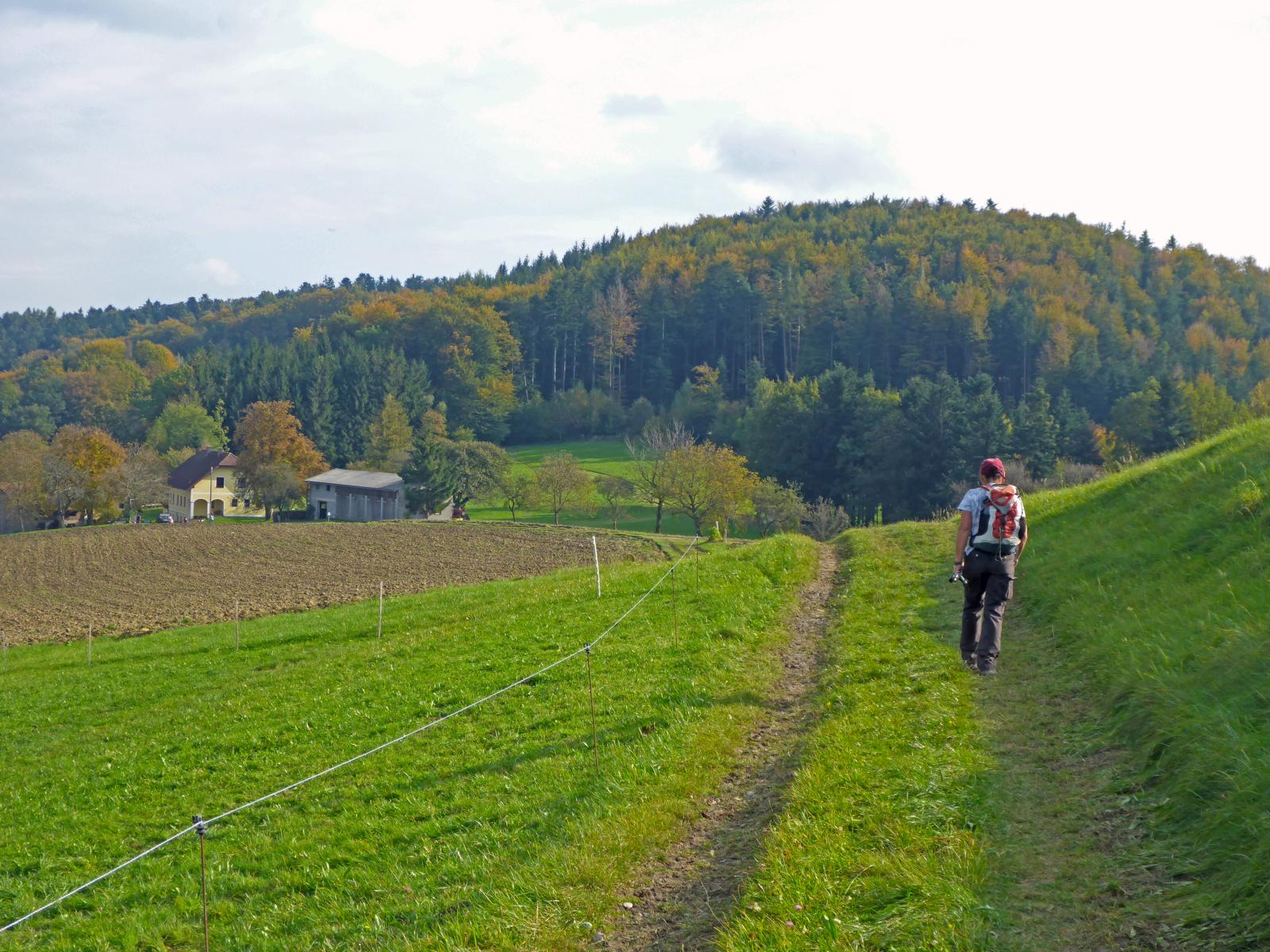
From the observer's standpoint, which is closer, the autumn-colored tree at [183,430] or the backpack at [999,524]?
the backpack at [999,524]

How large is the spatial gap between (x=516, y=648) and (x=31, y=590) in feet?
148

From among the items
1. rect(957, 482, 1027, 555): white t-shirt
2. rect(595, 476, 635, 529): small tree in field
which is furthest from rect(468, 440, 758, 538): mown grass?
rect(957, 482, 1027, 555): white t-shirt

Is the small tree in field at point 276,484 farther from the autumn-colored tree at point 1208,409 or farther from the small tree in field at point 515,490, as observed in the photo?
the autumn-colored tree at point 1208,409

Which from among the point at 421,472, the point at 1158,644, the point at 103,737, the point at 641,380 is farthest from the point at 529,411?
the point at 1158,644

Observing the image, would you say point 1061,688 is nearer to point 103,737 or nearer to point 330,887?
point 330,887

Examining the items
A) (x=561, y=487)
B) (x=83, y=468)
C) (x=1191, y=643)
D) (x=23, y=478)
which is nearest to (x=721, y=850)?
(x=1191, y=643)

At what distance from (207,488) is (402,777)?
102 m

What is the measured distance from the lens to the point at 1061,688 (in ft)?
34.0

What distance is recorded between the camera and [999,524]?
36.0 ft

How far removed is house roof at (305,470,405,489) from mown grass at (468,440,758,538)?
8.68 meters

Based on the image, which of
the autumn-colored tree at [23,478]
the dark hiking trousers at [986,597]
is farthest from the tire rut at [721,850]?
the autumn-colored tree at [23,478]

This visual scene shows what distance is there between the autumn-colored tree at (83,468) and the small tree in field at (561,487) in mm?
43613

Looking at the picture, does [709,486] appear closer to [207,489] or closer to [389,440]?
[389,440]

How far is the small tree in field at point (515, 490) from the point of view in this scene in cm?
8931
